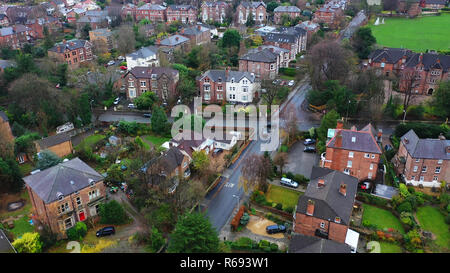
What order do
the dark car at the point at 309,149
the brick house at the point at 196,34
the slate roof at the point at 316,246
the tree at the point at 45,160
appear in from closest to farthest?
1. the slate roof at the point at 316,246
2. the tree at the point at 45,160
3. the dark car at the point at 309,149
4. the brick house at the point at 196,34

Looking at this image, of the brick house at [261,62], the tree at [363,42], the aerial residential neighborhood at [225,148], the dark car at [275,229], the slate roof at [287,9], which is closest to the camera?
the aerial residential neighborhood at [225,148]

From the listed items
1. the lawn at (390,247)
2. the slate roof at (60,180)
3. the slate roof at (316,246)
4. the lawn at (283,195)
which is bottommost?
the lawn at (390,247)

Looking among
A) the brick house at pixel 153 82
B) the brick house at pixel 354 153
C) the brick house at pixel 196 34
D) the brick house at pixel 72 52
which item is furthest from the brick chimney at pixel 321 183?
the brick house at pixel 72 52

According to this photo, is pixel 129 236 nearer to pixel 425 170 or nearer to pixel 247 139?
pixel 247 139

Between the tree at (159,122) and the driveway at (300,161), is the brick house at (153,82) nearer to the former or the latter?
the tree at (159,122)

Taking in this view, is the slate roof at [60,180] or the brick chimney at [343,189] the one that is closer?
the brick chimney at [343,189]

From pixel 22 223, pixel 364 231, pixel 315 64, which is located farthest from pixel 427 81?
pixel 22 223

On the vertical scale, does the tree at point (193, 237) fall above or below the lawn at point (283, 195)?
above

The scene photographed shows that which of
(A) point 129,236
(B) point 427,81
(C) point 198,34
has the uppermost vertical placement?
(C) point 198,34
